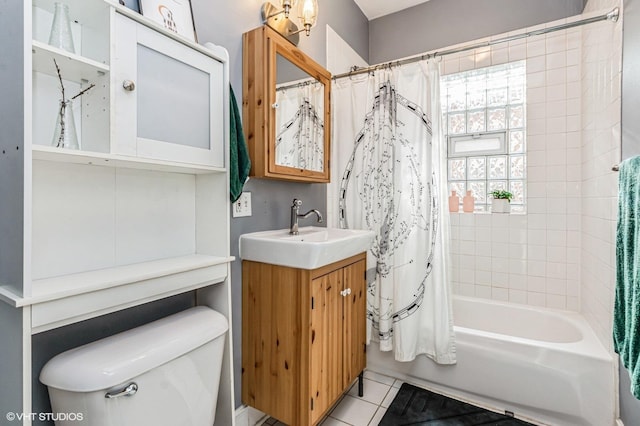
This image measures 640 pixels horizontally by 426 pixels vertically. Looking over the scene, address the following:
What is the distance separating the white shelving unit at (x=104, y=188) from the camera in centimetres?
75

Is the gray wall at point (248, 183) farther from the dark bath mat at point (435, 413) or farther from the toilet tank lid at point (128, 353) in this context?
the dark bath mat at point (435, 413)

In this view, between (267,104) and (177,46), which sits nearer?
(177,46)

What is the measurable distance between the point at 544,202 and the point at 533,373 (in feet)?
4.07

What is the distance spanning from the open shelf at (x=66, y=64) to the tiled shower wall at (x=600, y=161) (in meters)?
2.20

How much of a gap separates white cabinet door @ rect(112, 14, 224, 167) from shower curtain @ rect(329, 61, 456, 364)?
44.6 inches

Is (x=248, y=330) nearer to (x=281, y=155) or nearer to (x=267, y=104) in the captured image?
(x=281, y=155)

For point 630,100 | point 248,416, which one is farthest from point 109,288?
point 630,100

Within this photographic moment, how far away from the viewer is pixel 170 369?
3.24 ft

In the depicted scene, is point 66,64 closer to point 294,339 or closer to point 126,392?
point 126,392

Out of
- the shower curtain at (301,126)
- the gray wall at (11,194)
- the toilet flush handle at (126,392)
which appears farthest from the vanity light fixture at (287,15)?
the toilet flush handle at (126,392)

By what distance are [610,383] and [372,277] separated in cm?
128

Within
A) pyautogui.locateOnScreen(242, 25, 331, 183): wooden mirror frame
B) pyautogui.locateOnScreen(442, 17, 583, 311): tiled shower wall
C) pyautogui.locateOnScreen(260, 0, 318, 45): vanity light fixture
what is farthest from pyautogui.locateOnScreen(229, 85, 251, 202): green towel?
pyautogui.locateOnScreen(442, 17, 583, 311): tiled shower wall

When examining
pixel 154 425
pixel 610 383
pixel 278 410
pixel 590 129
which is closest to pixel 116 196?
pixel 154 425

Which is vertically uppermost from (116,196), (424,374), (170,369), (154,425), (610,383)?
(116,196)
